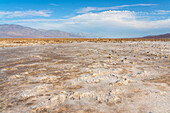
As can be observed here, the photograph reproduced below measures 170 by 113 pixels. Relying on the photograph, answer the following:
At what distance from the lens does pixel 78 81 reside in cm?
393

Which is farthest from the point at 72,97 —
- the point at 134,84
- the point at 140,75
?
the point at 140,75

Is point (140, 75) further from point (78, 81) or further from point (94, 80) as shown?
point (78, 81)

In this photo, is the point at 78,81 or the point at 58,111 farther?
the point at 78,81

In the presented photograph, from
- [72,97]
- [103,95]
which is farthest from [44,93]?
[103,95]

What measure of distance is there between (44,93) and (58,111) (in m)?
0.86

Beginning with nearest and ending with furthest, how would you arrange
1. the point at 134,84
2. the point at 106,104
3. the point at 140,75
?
1. the point at 106,104
2. the point at 134,84
3. the point at 140,75

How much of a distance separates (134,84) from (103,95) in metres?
0.99

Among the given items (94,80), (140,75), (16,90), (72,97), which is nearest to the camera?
(72,97)

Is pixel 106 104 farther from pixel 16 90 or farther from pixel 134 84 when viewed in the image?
pixel 16 90

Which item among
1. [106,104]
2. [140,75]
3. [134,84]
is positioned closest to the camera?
[106,104]

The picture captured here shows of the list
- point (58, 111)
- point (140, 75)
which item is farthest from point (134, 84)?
point (58, 111)

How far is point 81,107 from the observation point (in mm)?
2508

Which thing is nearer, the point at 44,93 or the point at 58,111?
the point at 58,111

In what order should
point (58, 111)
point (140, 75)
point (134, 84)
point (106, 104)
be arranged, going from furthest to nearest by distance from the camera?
point (140, 75), point (134, 84), point (106, 104), point (58, 111)
